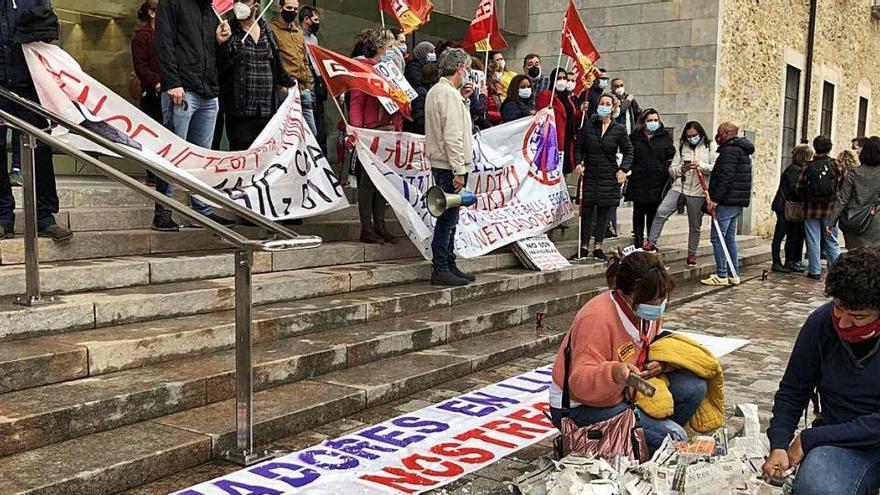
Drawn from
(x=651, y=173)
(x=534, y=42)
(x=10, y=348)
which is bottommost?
(x=10, y=348)

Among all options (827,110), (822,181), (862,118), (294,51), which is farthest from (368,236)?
(862,118)

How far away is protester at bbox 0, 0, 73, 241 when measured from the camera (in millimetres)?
5074

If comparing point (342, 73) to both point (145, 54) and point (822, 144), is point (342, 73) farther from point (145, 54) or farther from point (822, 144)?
point (822, 144)

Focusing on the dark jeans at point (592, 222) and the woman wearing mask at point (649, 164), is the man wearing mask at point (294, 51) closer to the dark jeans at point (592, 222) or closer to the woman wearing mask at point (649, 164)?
the dark jeans at point (592, 222)

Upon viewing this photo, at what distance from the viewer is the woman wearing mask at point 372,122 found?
744 cm

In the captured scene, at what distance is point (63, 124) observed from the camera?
469 cm

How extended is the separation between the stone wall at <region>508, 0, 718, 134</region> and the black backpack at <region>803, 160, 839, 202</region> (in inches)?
172

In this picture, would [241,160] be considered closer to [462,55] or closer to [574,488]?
[462,55]

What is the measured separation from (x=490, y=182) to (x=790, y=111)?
499 inches

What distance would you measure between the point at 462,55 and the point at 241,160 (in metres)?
2.06

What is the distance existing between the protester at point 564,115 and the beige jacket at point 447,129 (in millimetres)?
3029

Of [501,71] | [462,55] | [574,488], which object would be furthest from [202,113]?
[501,71]

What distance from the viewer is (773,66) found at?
56.2ft

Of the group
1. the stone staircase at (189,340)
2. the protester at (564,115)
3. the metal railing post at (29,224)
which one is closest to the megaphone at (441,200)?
the stone staircase at (189,340)
